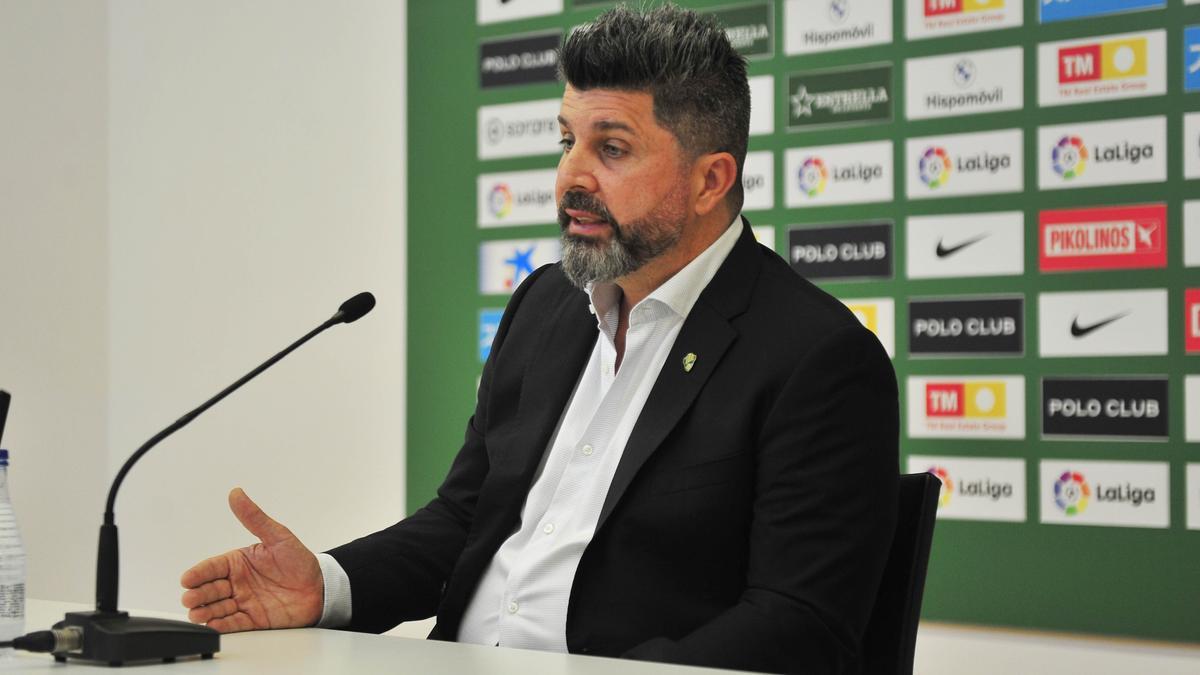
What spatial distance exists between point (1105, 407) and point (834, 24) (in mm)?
1085

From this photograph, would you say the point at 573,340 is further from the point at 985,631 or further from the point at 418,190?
the point at 418,190

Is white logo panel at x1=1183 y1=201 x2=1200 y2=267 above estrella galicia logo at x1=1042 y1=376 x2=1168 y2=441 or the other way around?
above

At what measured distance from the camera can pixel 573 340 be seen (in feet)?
6.95

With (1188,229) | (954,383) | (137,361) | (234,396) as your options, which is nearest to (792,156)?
(954,383)

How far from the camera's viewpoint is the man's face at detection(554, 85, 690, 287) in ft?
6.56

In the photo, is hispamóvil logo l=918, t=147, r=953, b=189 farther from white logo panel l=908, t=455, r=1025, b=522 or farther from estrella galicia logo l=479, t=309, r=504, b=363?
estrella galicia logo l=479, t=309, r=504, b=363

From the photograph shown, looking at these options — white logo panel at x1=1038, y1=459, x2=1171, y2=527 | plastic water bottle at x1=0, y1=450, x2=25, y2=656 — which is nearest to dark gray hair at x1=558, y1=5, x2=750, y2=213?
plastic water bottle at x1=0, y1=450, x2=25, y2=656

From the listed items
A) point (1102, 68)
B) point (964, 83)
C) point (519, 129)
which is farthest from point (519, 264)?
point (1102, 68)

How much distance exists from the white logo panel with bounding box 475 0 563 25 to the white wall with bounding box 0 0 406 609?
278 mm

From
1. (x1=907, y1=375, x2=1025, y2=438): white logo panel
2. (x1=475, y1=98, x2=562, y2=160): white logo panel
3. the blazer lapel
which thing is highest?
(x1=475, y1=98, x2=562, y2=160): white logo panel

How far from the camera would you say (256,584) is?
5.74 ft

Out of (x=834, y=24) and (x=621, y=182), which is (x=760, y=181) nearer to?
(x=834, y=24)

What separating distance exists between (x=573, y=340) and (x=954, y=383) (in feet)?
3.82

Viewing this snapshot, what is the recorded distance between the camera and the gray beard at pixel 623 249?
200 centimetres
